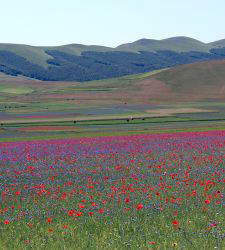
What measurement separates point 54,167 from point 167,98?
11787cm

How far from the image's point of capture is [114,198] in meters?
19.9

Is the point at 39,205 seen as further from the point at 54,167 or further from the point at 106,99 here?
the point at 106,99

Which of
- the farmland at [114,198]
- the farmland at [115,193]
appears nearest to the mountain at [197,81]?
the farmland at [115,193]

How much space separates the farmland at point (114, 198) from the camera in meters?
15.0

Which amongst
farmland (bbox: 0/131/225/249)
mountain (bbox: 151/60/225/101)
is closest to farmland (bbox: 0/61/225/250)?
farmland (bbox: 0/131/225/249)

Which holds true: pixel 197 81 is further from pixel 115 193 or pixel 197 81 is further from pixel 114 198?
pixel 114 198

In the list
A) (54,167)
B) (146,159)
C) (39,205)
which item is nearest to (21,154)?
(54,167)

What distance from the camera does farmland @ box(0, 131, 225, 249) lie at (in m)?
15.0

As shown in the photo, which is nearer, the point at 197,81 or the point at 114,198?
the point at 114,198

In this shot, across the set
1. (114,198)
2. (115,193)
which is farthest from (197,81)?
(114,198)

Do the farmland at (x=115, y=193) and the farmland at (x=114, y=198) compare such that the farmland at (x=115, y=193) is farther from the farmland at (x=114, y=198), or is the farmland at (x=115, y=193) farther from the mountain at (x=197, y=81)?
the mountain at (x=197, y=81)

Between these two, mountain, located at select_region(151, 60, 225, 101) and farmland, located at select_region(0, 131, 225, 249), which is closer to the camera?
farmland, located at select_region(0, 131, 225, 249)

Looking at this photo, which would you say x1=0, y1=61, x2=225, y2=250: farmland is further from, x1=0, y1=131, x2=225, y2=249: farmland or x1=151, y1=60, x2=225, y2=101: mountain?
x1=151, y1=60, x2=225, y2=101: mountain

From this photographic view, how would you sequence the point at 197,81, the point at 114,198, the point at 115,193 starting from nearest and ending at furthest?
the point at 114,198
the point at 115,193
the point at 197,81
